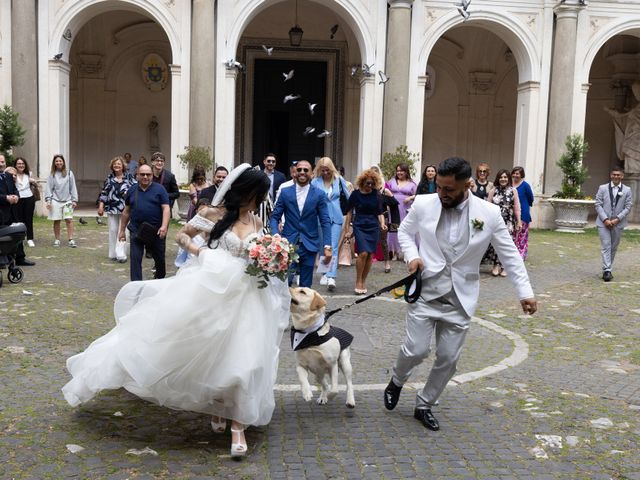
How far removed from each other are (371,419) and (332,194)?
5603mm

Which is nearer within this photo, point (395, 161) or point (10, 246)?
point (10, 246)

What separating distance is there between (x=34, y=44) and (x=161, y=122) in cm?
598

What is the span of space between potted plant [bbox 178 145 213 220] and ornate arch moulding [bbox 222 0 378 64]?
2518mm

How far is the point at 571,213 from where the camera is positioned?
60.2 feet

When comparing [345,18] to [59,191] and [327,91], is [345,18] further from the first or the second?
[59,191]

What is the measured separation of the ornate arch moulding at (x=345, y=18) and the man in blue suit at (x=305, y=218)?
35.4ft

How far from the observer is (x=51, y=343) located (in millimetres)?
6465

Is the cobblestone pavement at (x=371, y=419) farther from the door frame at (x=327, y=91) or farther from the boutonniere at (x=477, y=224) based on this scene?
the door frame at (x=327, y=91)

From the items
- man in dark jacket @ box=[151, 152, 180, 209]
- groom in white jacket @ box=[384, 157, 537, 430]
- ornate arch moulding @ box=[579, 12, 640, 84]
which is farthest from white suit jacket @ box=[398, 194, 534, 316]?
ornate arch moulding @ box=[579, 12, 640, 84]

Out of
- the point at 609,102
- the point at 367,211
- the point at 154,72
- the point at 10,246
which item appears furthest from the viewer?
the point at 609,102

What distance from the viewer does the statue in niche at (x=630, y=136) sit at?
21.5 m

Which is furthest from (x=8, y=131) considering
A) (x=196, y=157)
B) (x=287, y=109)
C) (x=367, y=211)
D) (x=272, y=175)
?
(x=367, y=211)

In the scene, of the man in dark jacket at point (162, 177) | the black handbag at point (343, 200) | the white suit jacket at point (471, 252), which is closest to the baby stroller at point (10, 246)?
the man in dark jacket at point (162, 177)

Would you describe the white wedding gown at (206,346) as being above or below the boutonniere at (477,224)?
below
